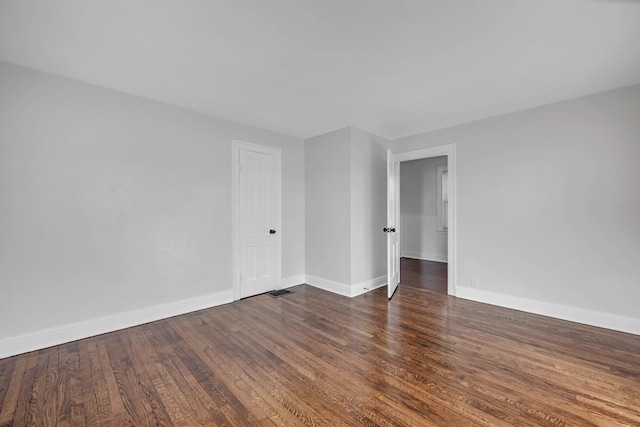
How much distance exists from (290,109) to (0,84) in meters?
2.50

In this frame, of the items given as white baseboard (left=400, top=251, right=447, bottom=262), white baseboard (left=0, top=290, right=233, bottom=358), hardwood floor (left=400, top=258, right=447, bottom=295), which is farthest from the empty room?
white baseboard (left=400, top=251, right=447, bottom=262)

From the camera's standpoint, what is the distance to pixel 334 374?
2000 millimetres

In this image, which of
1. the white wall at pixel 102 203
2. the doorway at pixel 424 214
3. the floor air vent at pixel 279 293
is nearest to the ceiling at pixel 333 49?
the white wall at pixel 102 203

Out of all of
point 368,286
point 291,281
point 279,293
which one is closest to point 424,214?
point 368,286

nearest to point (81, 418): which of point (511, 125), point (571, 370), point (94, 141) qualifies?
point (94, 141)

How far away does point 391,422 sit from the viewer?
5.04 ft

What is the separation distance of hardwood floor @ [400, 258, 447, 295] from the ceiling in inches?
107

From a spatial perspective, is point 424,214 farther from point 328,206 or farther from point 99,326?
point 99,326

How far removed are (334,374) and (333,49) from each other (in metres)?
2.44

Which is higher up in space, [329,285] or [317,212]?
[317,212]

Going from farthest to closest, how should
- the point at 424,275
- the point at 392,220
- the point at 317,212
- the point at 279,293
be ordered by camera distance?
the point at 424,275
the point at 317,212
the point at 392,220
the point at 279,293

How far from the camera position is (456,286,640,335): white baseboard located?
105 inches

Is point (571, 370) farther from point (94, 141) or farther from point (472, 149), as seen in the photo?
point (94, 141)

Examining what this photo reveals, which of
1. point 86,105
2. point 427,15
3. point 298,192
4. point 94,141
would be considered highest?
point 427,15
